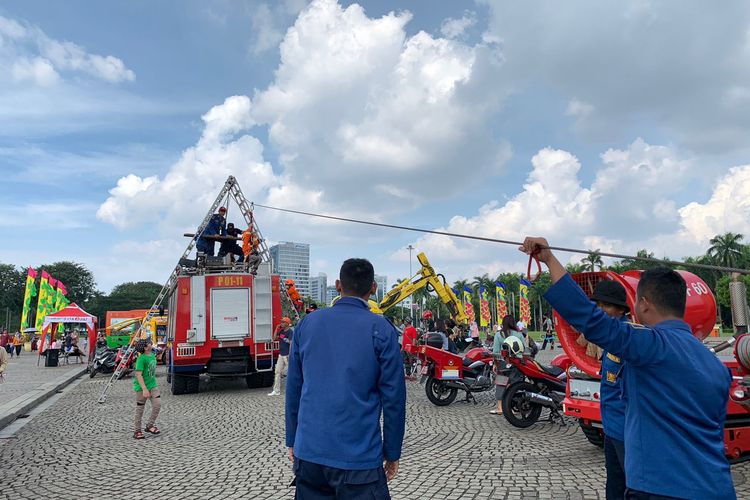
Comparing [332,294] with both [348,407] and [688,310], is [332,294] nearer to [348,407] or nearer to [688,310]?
[688,310]

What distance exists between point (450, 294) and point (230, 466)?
1196 centimetres

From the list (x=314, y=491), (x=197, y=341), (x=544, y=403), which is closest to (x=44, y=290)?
(x=197, y=341)

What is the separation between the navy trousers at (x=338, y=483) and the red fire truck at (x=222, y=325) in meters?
10.6

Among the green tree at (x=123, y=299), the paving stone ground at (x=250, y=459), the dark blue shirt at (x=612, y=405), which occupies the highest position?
the green tree at (x=123, y=299)

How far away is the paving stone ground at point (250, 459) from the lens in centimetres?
532

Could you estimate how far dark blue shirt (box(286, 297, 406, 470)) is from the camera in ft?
8.62

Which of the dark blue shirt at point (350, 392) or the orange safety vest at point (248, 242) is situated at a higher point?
the orange safety vest at point (248, 242)

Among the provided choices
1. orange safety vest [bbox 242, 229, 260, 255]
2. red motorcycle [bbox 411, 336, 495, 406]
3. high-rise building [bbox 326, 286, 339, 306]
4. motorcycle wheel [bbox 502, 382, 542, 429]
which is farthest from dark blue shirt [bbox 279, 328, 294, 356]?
motorcycle wheel [bbox 502, 382, 542, 429]

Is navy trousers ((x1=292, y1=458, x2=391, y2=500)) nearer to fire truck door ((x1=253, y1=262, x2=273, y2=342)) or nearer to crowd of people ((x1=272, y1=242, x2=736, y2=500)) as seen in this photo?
crowd of people ((x1=272, y1=242, x2=736, y2=500))

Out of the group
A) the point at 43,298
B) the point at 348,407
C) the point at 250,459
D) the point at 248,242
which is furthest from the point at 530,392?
the point at 43,298

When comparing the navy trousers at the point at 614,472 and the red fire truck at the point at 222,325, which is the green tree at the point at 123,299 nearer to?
the red fire truck at the point at 222,325

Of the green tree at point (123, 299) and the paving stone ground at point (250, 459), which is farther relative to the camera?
the green tree at point (123, 299)

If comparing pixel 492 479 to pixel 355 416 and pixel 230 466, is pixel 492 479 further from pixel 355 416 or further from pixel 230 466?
pixel 355 416

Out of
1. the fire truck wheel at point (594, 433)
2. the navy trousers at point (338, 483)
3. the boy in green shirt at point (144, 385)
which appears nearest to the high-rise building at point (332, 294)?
the navy trousers at point (338, 483)
